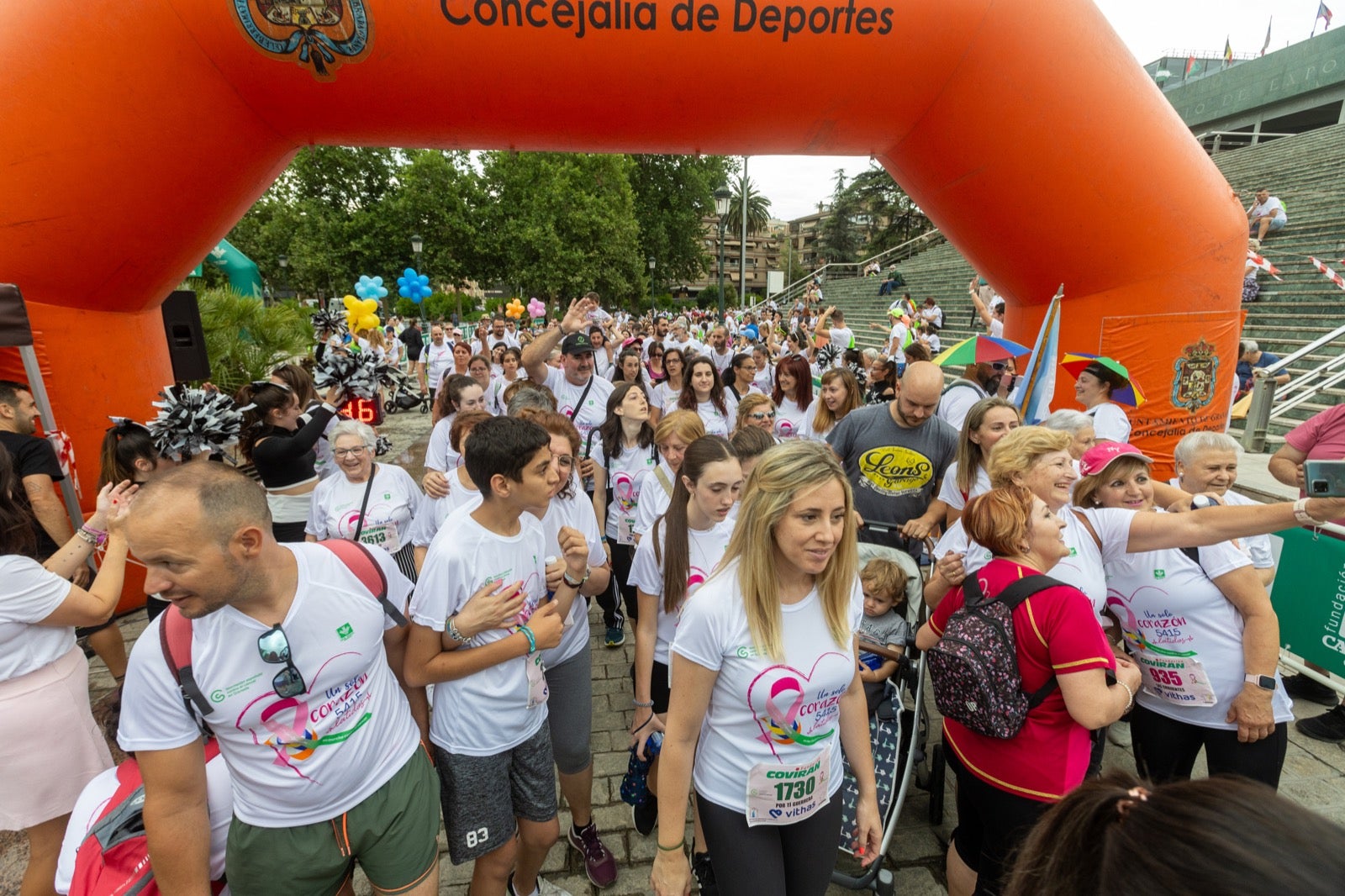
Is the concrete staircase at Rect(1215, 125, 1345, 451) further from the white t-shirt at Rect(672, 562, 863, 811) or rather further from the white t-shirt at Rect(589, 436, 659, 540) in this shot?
the white t-shirt at Rect(672, 562, 863, 811)

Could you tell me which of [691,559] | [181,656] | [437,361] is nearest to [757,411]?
[691,559]

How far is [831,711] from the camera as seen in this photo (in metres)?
1.87

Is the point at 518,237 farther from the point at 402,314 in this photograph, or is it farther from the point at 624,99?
the point at 624,99

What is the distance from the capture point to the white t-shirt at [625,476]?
429 cm

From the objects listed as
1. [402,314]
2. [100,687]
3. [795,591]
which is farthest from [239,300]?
[402,314]

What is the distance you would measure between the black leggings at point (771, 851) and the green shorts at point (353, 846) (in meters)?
0.87

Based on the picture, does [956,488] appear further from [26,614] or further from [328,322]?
[328,322]

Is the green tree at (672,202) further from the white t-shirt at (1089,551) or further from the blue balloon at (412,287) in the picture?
the white t-shirt at (1089,551)

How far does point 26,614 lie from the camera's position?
209cm

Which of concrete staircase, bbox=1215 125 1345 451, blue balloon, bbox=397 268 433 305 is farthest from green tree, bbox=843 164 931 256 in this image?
blue balloon, bbox=397 268 433 305

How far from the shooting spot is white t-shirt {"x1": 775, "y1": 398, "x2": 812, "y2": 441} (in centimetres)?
585

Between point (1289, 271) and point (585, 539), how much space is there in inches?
629

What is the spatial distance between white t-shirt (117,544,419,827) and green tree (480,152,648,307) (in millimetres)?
29475

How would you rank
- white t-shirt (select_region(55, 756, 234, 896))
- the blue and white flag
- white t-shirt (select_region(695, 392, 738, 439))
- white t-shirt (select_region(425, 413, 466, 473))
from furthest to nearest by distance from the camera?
white t-shirt (select_region(695, 392, 738, 439))
the blue and white flag
white t-shirt (select_region(425, 413, 466, 473))
white t-shirt (select_region(55, 756, 234, 896))
